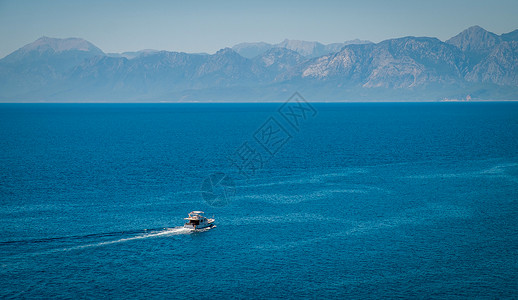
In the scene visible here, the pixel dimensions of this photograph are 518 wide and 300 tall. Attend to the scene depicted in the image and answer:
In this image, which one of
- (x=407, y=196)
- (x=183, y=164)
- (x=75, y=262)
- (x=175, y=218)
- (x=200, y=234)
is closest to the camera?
(x=75, y=262)

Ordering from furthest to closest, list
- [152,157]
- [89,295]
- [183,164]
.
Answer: [152,157] < [183,164] < [89,295]

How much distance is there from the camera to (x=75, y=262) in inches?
2790

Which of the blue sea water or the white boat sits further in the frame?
the white boat

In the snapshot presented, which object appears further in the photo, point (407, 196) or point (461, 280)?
point (407, 196)

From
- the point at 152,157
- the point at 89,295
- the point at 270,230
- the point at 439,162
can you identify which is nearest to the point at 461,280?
the point at 270,230

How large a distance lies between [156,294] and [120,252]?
1517cm

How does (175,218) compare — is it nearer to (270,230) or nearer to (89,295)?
(270,230)

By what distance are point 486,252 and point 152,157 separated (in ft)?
377

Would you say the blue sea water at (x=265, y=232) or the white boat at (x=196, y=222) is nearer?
the blue sea water at (x=265, y=232)

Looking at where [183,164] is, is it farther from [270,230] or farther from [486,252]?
[486,252]

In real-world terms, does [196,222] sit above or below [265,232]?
above

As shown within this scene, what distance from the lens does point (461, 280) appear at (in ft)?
217

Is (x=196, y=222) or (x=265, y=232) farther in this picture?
(x=196, y=222)

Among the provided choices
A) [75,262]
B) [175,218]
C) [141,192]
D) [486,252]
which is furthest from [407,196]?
[75,262]
